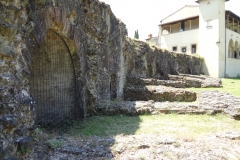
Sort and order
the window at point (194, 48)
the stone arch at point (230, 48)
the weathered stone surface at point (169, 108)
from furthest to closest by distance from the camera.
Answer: the stone arch at point (230, 48), the window at point (194, 48), the weathered stone surface at point (169, 108)

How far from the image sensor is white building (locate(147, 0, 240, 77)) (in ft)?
78.3

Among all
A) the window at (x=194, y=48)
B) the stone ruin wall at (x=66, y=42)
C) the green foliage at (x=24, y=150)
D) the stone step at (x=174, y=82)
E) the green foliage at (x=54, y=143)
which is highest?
the window at (x=194, y=48)

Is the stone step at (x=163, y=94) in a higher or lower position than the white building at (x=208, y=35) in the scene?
lower

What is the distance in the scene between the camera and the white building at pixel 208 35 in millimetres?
23875

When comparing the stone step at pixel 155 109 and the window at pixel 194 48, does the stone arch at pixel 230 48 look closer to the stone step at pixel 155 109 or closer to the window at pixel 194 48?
the window at pixel 194 48

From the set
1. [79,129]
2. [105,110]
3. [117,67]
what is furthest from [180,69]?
[79,129]

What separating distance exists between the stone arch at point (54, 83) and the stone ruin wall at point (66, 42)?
0.43 ft

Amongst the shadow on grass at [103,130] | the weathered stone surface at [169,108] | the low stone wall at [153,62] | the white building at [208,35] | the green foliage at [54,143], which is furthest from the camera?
the white building at [208,35]

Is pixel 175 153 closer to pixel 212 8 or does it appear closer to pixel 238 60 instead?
pixel 212 8

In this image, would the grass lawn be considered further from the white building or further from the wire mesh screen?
the white building

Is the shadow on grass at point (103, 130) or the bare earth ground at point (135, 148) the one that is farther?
the shadow on grass at point (103, 130)

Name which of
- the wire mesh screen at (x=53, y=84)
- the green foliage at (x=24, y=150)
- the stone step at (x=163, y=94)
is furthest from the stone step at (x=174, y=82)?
the green foliage at (x=24, y=150)

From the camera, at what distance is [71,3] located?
4.89 m

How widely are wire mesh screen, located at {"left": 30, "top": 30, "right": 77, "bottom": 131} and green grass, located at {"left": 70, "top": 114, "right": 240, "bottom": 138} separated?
1.56 ft
